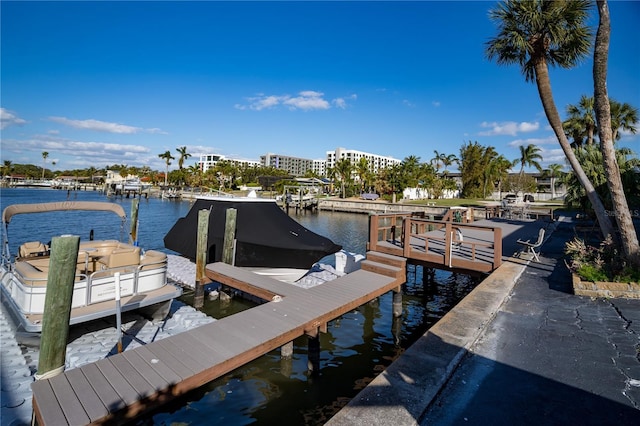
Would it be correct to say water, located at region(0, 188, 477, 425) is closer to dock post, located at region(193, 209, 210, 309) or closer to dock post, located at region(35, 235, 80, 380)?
dock post, located at region(193, 209, 210, 309)

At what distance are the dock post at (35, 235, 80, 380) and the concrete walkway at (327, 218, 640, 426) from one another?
4.55 m

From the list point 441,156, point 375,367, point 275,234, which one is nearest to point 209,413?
point 375,367

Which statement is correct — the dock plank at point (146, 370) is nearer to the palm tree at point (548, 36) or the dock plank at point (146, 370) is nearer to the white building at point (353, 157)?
the palm tree at point (548, 36)

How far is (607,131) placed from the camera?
8.21m

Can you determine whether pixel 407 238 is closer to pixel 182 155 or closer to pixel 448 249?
pixel 448 249

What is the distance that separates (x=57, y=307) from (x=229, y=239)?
614cm

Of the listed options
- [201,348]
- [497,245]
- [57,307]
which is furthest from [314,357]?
[497,245]

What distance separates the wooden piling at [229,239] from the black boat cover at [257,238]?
0.31 meters

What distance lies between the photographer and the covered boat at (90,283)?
697 centimetres

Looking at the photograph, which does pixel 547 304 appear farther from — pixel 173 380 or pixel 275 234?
pixel 275 234

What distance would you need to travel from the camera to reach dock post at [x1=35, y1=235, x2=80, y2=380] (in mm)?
4949

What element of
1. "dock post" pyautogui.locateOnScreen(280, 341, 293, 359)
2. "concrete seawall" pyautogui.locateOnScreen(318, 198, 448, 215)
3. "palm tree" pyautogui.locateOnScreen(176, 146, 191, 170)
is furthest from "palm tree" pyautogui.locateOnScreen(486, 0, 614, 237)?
"palm tree" pyautogui.locateOnScreen(176, 146, 191, 170)

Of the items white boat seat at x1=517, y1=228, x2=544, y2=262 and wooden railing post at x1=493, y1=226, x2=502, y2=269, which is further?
white boat seat at x1=517, y1=228, x2=544, y2=262

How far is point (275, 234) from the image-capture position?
38.5 ft
